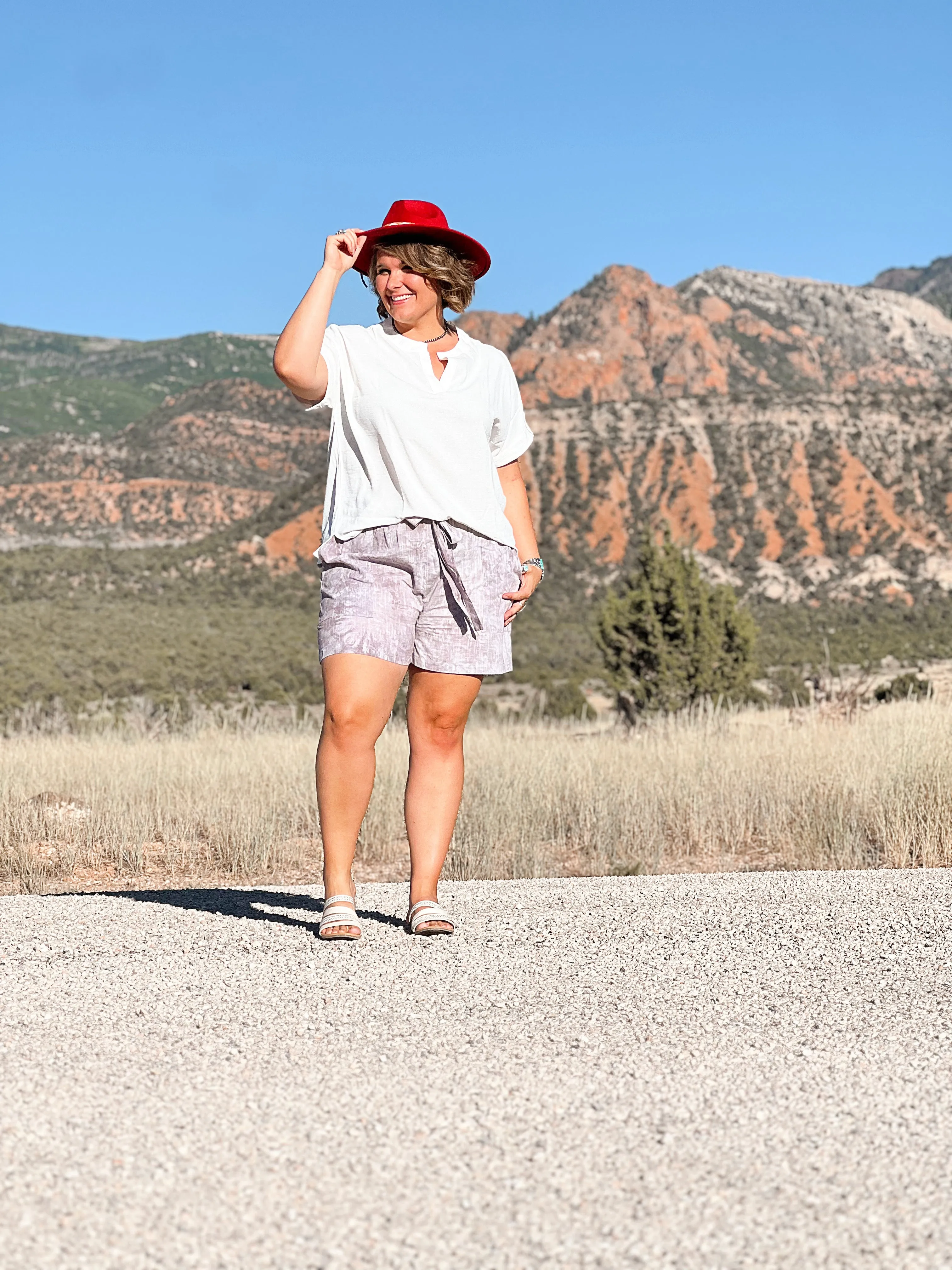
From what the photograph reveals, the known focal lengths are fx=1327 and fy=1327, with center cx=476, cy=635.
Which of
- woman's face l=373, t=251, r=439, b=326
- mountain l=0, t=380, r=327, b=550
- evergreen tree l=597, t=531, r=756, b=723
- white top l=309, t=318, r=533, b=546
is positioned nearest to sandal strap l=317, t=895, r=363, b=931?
white top l=309, t=318, r=533, b=546

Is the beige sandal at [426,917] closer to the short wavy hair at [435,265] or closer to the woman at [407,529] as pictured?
the woman at [407,529]

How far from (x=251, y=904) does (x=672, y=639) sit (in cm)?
1430

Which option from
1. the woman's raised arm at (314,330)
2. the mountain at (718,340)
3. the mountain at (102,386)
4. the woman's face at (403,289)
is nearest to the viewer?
the woman's raised arm at (314,330)

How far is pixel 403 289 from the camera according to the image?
409 cm

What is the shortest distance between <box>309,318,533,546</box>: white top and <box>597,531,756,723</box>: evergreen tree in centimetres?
1373

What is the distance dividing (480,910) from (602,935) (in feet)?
1.89

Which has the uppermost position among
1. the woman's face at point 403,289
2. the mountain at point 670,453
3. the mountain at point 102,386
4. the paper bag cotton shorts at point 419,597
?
the mountain at point 102,386

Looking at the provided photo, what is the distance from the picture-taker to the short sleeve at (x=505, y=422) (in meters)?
4.25

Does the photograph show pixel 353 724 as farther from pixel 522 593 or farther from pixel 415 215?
pixel 415 215

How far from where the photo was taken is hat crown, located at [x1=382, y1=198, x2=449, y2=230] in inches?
159

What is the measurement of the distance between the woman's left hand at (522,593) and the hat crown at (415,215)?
111 centimetres

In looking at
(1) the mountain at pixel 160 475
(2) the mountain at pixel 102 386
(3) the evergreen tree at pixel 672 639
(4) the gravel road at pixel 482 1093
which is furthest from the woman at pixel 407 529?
(2) the mountain at pixel 102 386

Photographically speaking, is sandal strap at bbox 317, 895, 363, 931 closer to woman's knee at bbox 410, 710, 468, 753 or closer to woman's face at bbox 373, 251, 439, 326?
woman's knee at bbox 410, 710, 468, 753

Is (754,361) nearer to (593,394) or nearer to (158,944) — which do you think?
(593,394)
